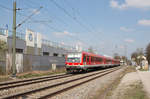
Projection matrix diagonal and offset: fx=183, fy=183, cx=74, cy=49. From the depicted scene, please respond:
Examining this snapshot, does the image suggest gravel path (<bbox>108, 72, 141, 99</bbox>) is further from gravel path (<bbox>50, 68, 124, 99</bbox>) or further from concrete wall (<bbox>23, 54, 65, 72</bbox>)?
concrete wall (<bbox>23, 54, 65, 72</bbox>)

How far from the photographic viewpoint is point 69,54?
23.0 meters

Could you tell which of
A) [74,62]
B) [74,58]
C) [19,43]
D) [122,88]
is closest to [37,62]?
[19,43]

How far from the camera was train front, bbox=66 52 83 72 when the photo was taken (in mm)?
21641

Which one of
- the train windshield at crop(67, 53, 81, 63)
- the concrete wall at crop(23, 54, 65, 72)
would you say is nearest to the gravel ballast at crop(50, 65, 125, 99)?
the train windshield at crop(67, 53, 81, 63)

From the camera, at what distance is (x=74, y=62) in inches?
863

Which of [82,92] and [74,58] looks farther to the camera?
[74,58]

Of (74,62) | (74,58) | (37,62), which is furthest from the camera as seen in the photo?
(37,62)

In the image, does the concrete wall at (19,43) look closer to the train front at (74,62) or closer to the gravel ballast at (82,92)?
the train front at (74,62)

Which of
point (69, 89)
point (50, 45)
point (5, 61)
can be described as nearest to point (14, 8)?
point (5, 61)

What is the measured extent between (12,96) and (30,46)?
2096 centimetres

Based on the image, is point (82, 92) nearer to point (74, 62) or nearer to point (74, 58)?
point (74, 62)

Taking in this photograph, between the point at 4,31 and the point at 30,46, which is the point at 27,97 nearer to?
the point at 4,31

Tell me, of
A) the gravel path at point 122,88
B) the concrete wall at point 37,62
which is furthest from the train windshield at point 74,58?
the gravel path at point 122,88

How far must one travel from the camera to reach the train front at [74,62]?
852 inches
